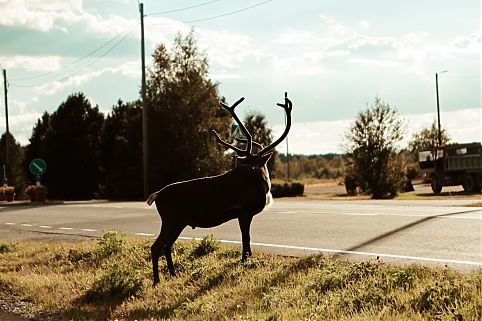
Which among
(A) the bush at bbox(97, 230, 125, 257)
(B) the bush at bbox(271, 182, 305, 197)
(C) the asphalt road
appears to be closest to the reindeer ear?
(C) the asphalt road

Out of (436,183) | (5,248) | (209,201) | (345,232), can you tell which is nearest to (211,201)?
(209,201)

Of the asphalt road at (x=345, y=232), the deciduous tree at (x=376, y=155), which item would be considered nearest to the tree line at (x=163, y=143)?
the deciduous tree at (x=376, y=155)

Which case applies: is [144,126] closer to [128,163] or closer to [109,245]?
[128,163]

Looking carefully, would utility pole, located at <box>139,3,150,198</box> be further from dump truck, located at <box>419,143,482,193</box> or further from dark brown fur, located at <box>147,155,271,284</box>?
dark brown fur, located at <box>147,155,271,284</box>

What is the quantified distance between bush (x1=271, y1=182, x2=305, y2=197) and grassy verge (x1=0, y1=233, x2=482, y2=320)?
30781 mm

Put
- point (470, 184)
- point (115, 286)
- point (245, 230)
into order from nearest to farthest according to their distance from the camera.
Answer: point (115, 286)
point (245, 230)
point (470, 184)

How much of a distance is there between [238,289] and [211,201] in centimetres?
137

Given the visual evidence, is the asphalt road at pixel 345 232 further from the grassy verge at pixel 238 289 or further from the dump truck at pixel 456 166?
the dump truck at pixel 456 166

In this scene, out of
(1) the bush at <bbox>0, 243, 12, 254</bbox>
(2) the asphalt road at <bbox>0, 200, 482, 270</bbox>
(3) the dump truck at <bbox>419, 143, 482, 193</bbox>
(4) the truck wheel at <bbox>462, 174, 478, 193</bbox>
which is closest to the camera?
(2) the asphalt road at <bbox>0, 200, 482, 270</bbox>

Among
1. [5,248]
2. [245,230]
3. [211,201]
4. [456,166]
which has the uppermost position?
[456,166]

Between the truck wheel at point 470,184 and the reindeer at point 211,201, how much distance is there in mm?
29735

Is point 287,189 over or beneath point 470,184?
beneath

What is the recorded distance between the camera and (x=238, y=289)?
7.59 m

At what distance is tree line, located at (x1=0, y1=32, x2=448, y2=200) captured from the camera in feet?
120
